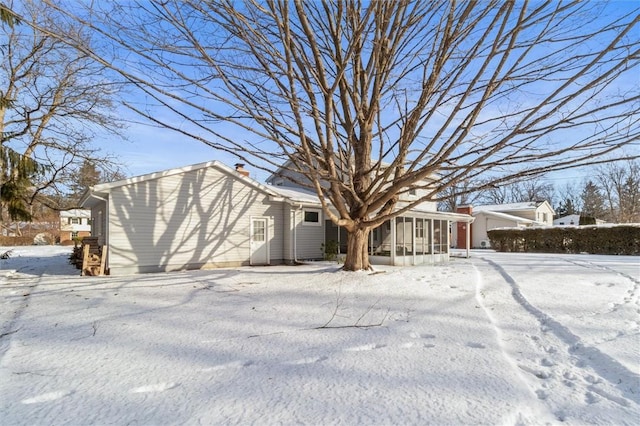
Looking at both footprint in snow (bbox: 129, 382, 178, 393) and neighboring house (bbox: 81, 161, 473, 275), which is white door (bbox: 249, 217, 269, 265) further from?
footprint in snow (bbox: 129, 382, 178, 393)

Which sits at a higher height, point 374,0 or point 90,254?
point 374,0

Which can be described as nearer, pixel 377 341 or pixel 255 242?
pixel 377 341

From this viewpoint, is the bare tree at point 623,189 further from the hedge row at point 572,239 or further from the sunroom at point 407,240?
the sunroom at point 407,240

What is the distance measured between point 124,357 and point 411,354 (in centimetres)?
303

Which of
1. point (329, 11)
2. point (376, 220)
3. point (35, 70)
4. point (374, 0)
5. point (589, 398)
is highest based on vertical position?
point (35, 70)

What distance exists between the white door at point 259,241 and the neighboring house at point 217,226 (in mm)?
38

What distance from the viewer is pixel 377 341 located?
164 inches

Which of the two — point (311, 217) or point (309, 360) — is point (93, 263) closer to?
point (311, 217)

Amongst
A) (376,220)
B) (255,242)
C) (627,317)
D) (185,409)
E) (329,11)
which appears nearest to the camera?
(185,409)

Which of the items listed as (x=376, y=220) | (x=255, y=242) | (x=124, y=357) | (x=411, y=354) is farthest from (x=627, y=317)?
(x=255, y=242)

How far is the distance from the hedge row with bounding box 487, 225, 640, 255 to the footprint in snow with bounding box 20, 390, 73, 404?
23.0 metres

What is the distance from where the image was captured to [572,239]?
64.3ft

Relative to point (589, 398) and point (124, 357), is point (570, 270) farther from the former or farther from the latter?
point (124, 357)

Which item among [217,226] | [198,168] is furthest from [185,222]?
[198,168]
